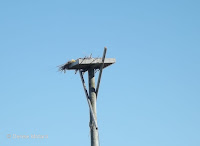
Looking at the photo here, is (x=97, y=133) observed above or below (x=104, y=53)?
below

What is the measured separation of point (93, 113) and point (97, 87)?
133 centimetres

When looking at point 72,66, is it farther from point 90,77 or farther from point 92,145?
point 92,145

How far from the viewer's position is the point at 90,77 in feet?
109

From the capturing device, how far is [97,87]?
32.9 meters

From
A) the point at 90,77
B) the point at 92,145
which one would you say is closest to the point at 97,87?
the point at 90,77

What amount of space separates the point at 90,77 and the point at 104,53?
5.53ft

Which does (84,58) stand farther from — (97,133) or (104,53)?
(97,133)

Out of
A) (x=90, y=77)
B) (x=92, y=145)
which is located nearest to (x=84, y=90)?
(x=90, y=77)

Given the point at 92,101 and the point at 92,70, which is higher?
the point at 92,70

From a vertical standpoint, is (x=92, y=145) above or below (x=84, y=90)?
below

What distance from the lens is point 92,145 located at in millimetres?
31734

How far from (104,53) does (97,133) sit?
3808mm

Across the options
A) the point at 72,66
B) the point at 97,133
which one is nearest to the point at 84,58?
the point at 72,66

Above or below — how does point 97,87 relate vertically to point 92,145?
above
